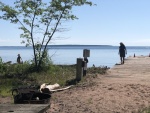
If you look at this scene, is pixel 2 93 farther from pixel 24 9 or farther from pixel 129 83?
pixel 24 9

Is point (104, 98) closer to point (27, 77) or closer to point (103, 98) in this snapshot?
point (103, 98)

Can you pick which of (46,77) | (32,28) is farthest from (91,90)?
(32,28)

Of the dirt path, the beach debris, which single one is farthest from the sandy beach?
the beach debris

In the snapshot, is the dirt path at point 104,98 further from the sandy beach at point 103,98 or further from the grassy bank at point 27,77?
the grassy bank at point 27,77

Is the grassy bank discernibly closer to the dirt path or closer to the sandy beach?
the sandy beach

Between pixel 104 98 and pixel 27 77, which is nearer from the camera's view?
pixel 104 98

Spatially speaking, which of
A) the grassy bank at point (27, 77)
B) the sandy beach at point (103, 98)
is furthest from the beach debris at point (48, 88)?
the grassy bank at point (27, 77)

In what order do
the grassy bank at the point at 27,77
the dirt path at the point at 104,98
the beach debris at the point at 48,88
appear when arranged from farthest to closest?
1. the grassy bank at the point at 27,77
2. the beach debris at the point at 48,88
3. the dirt path at the point at 104,98

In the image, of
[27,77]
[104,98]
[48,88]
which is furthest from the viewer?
[27,77]

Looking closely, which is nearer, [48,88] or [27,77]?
[48,88]

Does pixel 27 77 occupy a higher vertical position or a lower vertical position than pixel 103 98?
higher

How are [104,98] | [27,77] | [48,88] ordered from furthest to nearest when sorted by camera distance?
1. [27,77]
2. [48,88]
3. [104,98]

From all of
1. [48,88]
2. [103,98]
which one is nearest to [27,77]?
[48,88]

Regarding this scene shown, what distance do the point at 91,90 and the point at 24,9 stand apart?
746cm
